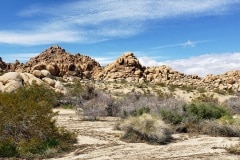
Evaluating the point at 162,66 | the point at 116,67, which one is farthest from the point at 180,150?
the point at 162,66

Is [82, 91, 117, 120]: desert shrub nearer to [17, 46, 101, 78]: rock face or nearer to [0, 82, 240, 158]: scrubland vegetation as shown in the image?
[0, 82, 240, 158]: scrubland vegetation

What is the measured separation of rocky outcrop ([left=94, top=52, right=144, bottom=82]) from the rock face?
3700mm

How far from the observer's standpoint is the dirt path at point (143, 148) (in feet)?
41.3

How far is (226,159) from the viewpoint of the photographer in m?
12.2

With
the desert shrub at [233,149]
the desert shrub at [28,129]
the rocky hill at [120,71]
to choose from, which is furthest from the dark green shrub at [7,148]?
the rocky hill at [120,71]

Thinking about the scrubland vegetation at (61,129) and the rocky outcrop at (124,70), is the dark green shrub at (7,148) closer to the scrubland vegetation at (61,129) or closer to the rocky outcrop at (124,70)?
the scrubland vegetation at (61,129)

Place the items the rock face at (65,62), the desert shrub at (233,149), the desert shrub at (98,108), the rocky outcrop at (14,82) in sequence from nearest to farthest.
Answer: the desert shrub at (233,149) → the desert shrub at (98,108) → the rocky outcrop at (14,82) → the rock face at (65,62)

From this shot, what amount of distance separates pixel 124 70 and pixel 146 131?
63396 millimetres

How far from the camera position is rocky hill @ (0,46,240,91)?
246 feet

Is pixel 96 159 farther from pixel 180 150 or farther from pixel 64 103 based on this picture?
pixel 64 103

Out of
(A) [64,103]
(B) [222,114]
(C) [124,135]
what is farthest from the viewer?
(A) [64,103]

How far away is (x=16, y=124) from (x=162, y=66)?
76535 mm

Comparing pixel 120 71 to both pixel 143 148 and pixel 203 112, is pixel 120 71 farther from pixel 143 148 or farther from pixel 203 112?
pixel 143 148

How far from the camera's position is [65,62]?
292ft
